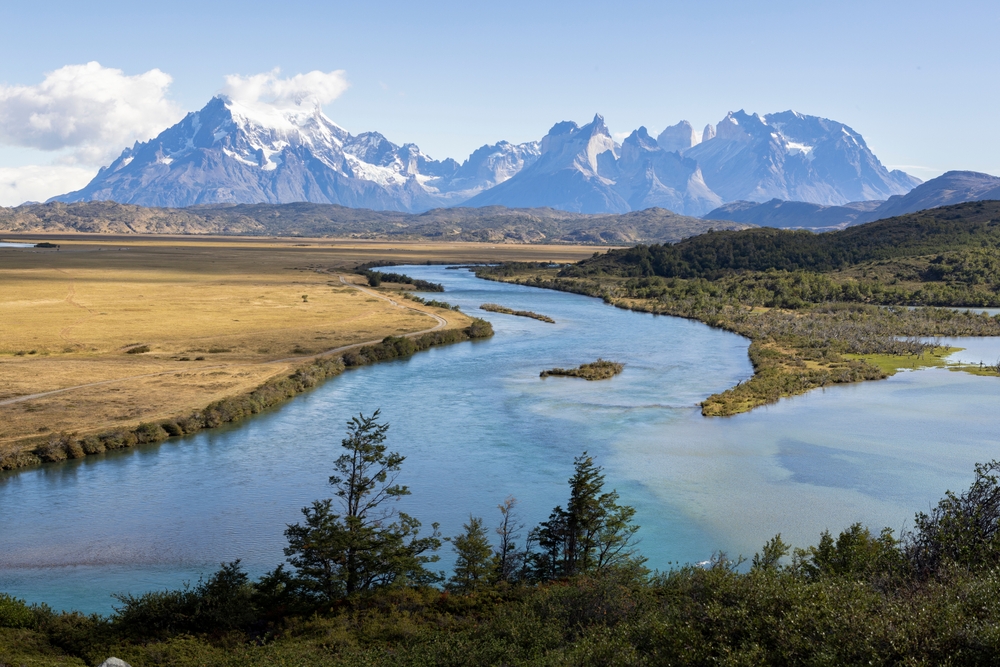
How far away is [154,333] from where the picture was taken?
3214 inches

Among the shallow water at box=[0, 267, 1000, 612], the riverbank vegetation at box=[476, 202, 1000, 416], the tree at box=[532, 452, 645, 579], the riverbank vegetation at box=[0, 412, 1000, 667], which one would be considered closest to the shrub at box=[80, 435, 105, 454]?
the shallow water at box=[0, 267, 1000, 612]

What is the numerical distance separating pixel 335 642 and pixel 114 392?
3774 centimetres

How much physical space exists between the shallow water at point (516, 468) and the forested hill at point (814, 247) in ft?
324

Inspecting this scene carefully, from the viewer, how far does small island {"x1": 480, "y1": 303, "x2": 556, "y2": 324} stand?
4227 inches

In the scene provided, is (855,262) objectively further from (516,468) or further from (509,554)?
(509,554)

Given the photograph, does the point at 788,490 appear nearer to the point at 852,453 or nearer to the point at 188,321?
the point at 852,453

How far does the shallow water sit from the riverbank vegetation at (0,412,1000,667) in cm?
347

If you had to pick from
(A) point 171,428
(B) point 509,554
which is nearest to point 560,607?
(B) point 509,554

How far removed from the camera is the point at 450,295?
449 ft

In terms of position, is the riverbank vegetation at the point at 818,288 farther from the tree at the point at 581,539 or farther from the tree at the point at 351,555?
the tree at the point at 351,555

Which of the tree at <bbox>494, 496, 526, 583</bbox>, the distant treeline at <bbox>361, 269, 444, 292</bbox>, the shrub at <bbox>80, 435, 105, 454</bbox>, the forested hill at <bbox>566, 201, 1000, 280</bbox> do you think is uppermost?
the forested hill at <bbox>566, 201, 1000, 280</bbox>

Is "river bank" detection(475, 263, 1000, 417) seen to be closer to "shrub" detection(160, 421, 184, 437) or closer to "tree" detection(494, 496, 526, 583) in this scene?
"tree" detection(494, 496, 526, 583)

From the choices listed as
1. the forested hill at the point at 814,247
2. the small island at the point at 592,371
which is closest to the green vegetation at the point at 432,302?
the small island at the point at 592,371

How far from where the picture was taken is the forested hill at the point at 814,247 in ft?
532
